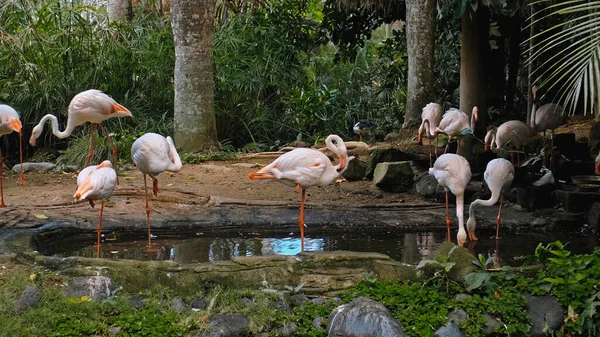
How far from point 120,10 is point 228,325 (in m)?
11.4

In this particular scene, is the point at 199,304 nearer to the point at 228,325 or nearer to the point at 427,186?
the point at 228,325

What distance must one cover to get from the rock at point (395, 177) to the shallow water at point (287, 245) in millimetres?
1480

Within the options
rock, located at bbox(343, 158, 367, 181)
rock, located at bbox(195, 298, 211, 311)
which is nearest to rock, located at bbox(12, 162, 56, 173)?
rock, located at bbox(343, 158, 367, 181)

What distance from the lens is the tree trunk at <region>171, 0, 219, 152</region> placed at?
11.4m

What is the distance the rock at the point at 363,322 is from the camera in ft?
15.9

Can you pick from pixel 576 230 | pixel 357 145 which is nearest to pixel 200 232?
pixel 576 230

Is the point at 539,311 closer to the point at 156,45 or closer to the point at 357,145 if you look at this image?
the point at 357,145

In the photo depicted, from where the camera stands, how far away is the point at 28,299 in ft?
16.2

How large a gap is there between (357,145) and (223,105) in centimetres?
286

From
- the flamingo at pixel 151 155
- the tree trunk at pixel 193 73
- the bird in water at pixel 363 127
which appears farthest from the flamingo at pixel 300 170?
the bird in water at pixel 363 127

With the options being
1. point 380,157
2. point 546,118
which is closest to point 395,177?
point 380,157

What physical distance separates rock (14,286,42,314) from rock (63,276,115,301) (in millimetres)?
190

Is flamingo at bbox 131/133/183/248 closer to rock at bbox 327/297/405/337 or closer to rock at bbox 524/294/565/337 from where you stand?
rock at bbox 327/297/405/337

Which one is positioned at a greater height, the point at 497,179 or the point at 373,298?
the point at 497,179
